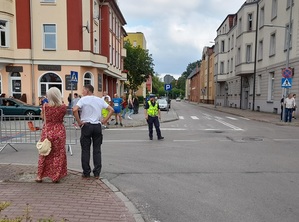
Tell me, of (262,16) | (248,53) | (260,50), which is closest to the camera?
(262,16)

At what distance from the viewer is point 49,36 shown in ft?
75.8

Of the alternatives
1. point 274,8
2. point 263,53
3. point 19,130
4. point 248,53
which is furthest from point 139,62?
point 19,130

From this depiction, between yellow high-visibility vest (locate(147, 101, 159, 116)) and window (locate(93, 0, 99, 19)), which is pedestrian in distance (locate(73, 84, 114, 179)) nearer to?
yellow high-visibility vest (locate(147, 101, 159, 116))

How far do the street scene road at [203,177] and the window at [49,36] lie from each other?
16183mm

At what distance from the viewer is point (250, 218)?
3945 millimetres

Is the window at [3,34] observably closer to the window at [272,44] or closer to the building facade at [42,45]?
the building facade at [42,45]

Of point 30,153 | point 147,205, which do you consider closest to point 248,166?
point 147,205

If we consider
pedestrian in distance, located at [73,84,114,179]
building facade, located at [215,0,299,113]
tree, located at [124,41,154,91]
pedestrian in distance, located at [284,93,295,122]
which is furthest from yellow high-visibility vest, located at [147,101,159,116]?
tree, located at [124,41,154,91]

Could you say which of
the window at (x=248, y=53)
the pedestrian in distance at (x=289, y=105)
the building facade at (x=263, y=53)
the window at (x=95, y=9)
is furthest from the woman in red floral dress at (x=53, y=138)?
the window at (x=248, y=53)

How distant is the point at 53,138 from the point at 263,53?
28.0 metres

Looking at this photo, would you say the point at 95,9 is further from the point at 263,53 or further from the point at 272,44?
the point at 263,53

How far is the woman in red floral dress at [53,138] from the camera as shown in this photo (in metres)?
5.20

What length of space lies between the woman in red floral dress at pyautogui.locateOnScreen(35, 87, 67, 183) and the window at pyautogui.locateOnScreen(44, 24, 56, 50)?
1951cm

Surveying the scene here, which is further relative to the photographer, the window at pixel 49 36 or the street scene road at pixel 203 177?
the window at pixel 49 36
